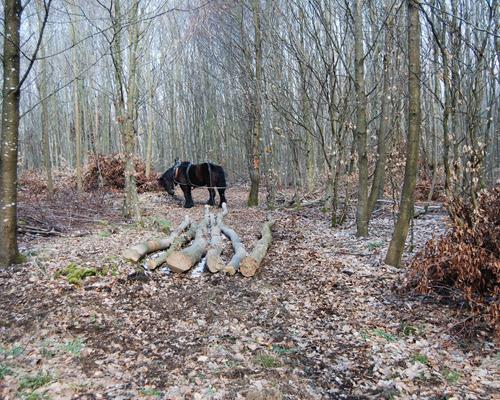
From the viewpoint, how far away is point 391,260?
18.0 feet

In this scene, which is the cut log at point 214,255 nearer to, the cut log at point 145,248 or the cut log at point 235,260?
the cut log at point 235,260

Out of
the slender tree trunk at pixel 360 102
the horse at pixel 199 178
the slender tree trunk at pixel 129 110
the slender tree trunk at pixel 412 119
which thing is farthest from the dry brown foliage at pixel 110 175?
the slender tree trunk at pixel 412 119

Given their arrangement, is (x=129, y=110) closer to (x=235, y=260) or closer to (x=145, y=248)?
(x=145, y=248)

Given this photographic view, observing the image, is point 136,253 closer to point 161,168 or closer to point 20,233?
point 20,233

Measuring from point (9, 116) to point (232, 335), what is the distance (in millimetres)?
3905

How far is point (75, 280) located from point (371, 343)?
351 cm

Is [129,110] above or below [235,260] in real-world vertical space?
above

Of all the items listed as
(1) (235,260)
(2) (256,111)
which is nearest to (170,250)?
(1) (235,260)

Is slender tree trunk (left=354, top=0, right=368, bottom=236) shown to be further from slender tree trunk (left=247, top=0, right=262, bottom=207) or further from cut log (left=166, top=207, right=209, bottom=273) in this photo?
slender tree trunk (left=247, top=0, right=262, bottom=207)

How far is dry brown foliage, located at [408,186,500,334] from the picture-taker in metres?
3.78

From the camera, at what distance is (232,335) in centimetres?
380

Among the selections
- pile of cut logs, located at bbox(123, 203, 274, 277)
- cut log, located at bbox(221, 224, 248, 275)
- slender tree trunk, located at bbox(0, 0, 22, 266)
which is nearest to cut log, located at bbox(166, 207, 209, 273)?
pile of cut logs, located at bbox(123, 203, 274, 277)

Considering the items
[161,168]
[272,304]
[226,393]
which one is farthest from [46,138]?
[161,168]

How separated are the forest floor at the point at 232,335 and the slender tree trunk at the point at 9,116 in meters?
0.75
